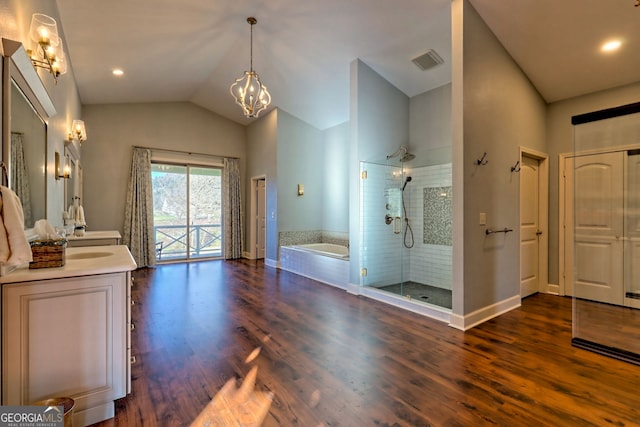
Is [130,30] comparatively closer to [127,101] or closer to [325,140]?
[127,101]

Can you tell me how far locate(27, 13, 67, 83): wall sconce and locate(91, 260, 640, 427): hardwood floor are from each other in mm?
2247

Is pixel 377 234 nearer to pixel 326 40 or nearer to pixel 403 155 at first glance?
pixel 403 155

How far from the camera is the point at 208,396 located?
6.32 feet

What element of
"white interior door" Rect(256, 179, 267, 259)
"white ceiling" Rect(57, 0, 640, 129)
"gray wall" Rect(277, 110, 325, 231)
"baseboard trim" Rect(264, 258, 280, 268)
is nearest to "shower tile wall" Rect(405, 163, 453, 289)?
"white ceiling" Rect(57, 0, 640, 129)

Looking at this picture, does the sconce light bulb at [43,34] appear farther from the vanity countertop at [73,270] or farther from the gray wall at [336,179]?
the gray wall at [336,179]

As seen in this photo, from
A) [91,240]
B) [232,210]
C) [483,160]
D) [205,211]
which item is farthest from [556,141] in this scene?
[205,211]

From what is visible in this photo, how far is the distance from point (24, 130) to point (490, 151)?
158 inches

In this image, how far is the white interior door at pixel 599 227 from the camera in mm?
3350

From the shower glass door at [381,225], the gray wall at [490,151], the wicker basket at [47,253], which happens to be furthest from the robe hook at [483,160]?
the wicker basket at [47,253]

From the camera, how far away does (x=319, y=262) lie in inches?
202

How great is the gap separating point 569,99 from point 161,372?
5.71 meters

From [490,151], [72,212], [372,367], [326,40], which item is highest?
[326,40]

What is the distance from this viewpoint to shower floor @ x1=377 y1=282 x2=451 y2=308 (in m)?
3.64

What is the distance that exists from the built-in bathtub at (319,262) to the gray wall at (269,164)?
0.45 m
